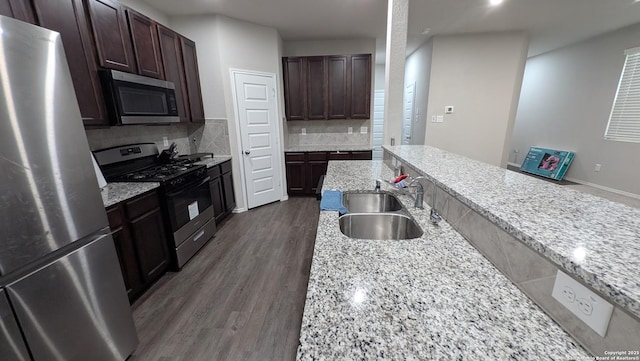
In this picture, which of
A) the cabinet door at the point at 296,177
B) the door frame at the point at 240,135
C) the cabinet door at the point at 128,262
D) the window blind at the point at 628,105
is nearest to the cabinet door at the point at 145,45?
the door frame at the point at 240,135

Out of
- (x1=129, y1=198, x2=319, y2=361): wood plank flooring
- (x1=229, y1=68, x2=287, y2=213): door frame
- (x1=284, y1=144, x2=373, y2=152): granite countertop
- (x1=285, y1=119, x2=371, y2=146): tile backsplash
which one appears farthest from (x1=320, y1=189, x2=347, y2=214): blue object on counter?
(x1=285, y1=119, x2=371, y2=146): tile backsplash

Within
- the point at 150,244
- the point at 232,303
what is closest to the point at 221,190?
the point at 150,244

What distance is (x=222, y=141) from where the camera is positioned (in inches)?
135

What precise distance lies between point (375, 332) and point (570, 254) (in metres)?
0.49

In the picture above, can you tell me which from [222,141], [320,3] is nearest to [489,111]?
[320,3]

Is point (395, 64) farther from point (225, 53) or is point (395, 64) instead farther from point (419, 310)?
point (419, 310)

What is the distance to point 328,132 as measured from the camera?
181 inches

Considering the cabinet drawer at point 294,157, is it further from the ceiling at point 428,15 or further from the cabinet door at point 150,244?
the cabinet door at point 150,244

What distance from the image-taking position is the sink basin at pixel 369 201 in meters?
1.70

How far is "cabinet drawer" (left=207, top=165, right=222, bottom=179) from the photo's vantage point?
2871mm

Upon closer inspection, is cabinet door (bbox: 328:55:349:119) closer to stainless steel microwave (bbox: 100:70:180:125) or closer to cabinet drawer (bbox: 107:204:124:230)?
stainless steel microwave (bbox: 100:70:180:125)

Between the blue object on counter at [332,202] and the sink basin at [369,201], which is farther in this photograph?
the sink basin at [369,201]

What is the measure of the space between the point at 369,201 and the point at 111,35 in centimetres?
254

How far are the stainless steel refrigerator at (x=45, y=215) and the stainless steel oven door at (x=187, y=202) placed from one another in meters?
0.89
